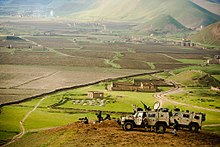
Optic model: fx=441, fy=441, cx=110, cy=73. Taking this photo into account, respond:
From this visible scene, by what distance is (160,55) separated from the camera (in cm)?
12500

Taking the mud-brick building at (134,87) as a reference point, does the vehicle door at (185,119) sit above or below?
above

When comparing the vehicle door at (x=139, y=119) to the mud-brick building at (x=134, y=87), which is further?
the mud-brick building at (x=134, y=87)

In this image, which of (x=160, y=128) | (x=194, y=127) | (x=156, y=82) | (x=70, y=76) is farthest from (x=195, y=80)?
(x=160, y=128)

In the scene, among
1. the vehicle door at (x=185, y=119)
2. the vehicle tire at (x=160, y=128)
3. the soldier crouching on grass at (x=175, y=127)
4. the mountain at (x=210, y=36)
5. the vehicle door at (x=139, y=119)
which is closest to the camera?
the soldier crouching on grass at (x=175, y=127)

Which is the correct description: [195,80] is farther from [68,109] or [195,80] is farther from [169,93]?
[68,109]

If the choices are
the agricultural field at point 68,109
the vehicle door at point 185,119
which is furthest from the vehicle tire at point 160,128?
the agricultural field at point 68,109

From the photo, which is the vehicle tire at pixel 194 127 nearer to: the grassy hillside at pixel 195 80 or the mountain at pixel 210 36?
the grassy hillside at pixel 195 80

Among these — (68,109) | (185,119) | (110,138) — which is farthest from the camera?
(68,109)

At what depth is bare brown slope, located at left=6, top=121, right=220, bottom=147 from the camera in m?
26.8

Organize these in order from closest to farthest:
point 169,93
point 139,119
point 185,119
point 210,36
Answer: point 139,119 → point 185,119 → point 169,93 → point 210,36

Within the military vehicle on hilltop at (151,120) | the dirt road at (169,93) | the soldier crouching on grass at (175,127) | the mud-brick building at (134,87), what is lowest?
the dirt road at (169,93)

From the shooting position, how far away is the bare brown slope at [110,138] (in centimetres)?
2683

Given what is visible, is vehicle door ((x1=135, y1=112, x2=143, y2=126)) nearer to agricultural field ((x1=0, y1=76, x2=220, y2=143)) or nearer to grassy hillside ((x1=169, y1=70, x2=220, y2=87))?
agricultural field ((x1=0, y1=76, x2=220, y2=143))

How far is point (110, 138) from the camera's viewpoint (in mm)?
27750
